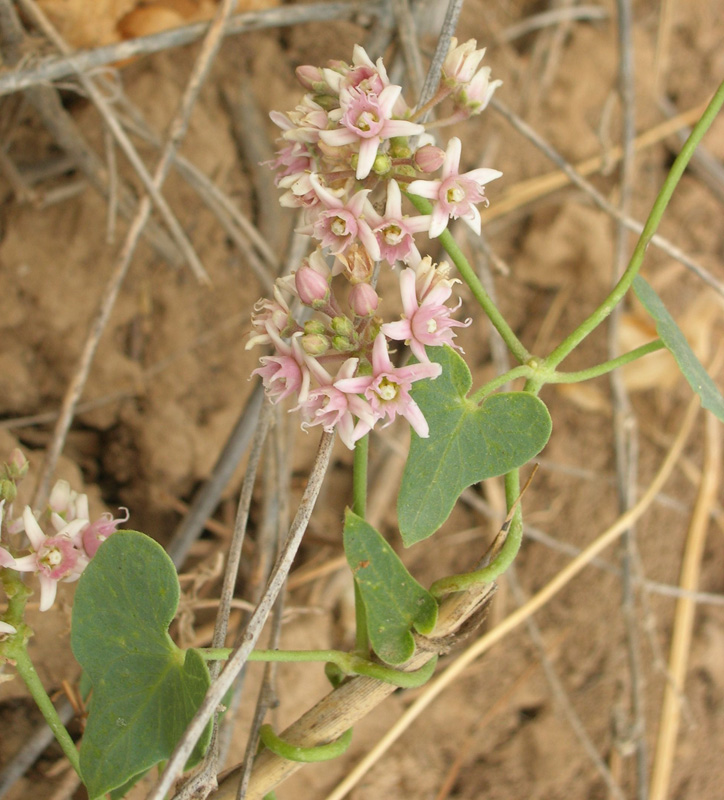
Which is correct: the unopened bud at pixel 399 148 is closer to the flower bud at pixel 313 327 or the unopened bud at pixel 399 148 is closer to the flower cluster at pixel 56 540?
the flower bud at pixel 313 327

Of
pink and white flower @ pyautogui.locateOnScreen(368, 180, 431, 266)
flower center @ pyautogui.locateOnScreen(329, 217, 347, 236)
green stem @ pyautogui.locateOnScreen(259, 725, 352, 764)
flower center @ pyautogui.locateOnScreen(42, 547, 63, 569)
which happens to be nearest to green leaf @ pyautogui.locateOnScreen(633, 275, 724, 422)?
pink and white flower @ pyautogui.locateOnScreen(368, 180, 431, 266)

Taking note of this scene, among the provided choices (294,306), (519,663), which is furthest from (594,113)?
(519,663)

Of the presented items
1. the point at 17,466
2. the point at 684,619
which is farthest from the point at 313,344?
the point at 684,619

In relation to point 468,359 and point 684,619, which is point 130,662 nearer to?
point 468,359

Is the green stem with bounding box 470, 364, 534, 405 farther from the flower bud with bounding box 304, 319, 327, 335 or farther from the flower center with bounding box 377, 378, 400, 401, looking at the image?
the flower bud with bounding box 304, 319, 327, 335

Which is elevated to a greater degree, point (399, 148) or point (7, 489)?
point (399, 148)

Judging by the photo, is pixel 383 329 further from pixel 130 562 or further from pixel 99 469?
pixel 99 469
